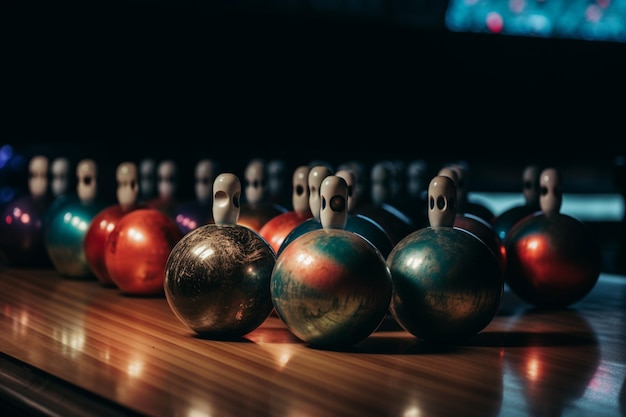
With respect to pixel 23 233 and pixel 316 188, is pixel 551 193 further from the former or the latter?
pixel 23 233

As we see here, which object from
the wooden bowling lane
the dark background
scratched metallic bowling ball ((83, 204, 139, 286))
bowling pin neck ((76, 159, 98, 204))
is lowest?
the wooden bowling lane

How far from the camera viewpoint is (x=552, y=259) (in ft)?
→ 6.72

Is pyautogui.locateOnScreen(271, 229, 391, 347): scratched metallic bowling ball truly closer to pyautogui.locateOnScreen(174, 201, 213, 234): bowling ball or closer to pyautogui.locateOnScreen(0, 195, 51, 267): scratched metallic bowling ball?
pyautogui.locateOnScreen(174, 201, 213, 234): bowling ball

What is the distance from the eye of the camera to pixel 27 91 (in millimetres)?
4180

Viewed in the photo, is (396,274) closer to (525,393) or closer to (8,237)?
(525,393)

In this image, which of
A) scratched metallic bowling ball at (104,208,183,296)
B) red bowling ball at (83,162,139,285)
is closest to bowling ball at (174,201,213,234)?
red bowling ball at (83,162,139,285)

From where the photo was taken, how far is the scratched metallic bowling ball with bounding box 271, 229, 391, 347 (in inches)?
61.2

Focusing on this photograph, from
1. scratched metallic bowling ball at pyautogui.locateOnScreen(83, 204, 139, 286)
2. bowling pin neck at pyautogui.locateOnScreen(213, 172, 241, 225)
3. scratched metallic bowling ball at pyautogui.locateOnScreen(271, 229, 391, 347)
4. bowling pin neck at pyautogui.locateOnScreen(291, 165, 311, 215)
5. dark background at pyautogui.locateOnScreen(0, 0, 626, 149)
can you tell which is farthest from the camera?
dark background at pyautogui.locateOnScreen(0, 0, 626, 149)

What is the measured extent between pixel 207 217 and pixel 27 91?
2016mm

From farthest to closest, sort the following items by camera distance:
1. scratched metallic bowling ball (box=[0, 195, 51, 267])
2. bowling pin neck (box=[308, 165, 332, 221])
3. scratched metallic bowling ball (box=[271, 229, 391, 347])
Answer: scratched metallic bowling ball (box=[0, 195, 51, 267]) < bowling pin neck (box=[308, 165, 332, 221]) < scratched metallic bowling ball (box=[271, 229, 391, 347])

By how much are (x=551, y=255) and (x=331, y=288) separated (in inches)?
27.1

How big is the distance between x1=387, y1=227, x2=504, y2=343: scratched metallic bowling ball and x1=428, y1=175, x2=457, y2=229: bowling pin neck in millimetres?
41

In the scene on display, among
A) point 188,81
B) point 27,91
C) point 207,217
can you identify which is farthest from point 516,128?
point 207,217

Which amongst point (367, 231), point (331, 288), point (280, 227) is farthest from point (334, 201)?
point (280, 227)
